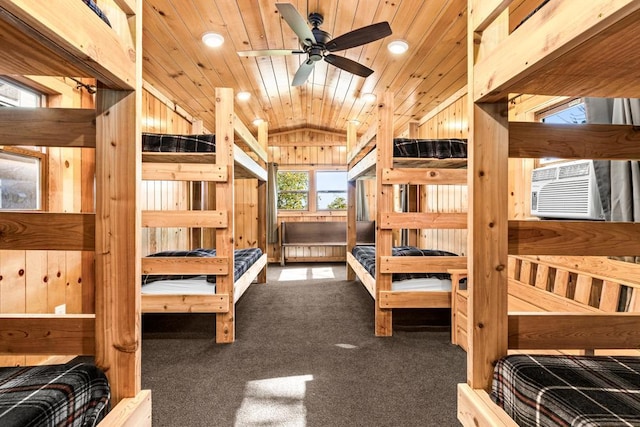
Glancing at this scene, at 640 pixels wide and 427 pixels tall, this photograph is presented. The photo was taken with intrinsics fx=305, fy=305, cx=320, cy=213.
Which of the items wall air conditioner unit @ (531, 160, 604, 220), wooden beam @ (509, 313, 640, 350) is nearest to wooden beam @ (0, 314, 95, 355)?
wooden beam @ (509, 313, 640, 350)

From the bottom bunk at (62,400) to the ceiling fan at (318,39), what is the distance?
6.81ft

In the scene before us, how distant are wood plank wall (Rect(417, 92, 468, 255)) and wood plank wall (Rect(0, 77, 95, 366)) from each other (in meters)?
3.66

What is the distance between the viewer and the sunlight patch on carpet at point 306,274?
4.55 m

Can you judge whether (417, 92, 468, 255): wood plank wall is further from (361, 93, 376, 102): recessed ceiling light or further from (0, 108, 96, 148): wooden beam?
(0, 108, 96, 148): wooden beam

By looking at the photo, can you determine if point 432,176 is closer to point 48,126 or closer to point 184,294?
point 184,294

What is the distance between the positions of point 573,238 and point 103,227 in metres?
1.37

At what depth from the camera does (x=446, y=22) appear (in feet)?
7.50

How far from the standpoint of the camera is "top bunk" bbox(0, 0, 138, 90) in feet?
1.84

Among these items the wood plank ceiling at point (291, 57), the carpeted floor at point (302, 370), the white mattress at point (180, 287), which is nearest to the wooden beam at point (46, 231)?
the carpeted floor at point (302, 370)

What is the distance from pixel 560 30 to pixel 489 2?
0.33m

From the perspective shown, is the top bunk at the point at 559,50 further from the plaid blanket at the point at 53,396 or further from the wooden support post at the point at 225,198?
the wooden support post at the point at 225,198

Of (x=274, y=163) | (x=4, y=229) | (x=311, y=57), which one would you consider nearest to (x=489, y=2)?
(x=4, y=229)

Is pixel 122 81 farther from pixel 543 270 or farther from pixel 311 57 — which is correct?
pixel 543 270

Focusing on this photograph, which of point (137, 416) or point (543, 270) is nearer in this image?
point (137, 416)
